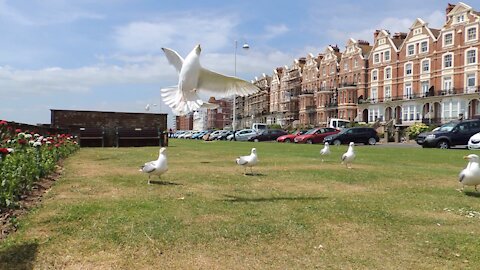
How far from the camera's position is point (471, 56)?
167 feet

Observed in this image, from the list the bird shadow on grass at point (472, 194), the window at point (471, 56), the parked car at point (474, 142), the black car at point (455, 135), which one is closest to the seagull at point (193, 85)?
the bird shadow on grass at point (472, 194)

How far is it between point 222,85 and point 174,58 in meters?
1.02

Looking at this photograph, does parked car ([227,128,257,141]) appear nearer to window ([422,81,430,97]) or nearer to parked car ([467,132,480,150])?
parked car ([467,132,480,150])

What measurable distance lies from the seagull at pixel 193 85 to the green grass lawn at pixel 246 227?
1580 mm

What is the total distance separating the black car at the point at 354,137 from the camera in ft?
104

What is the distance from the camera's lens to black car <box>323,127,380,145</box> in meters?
31.7

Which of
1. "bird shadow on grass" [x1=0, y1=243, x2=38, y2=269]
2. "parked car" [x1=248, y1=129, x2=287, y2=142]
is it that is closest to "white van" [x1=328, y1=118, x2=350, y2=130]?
"parked car" [x1=248, y1=129, x2=287, y2=142]

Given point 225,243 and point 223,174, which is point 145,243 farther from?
point 223,174

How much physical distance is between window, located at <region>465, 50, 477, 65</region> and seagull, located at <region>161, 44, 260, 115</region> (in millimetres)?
51758

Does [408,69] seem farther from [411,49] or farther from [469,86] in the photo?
[469,86]

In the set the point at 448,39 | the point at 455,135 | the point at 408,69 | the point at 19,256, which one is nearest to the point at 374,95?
the point at 408,69

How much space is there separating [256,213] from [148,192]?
2581 mm

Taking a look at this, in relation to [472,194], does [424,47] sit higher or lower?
higher

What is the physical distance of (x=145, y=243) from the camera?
4859mm
